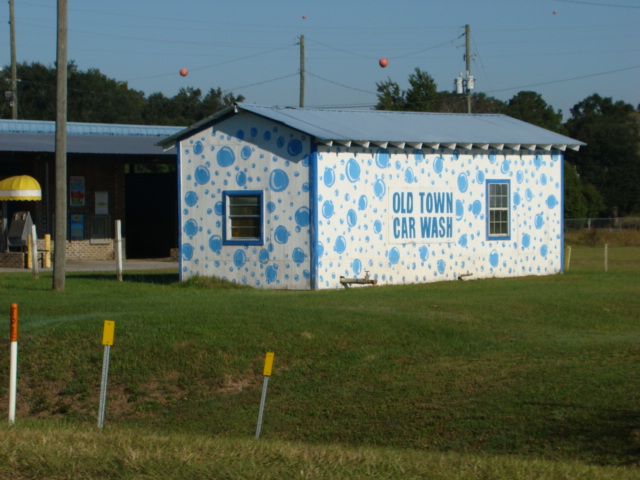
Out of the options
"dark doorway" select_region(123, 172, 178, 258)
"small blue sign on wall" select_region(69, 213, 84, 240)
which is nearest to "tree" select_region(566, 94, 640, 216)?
"dark doorway" select_region(123, 172, 178, 258)

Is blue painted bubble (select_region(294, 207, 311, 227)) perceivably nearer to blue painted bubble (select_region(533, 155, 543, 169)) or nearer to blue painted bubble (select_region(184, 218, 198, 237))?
blue painted bubble (select_region(184, 218, 198, 237))

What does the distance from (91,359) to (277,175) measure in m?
8.93

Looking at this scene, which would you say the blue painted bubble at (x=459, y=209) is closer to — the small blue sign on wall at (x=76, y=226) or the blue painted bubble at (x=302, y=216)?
the blue painted bubble at (x=302, y=216)

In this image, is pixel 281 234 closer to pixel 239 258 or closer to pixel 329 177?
pixel 239 258

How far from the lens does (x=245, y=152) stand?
22.1 metres

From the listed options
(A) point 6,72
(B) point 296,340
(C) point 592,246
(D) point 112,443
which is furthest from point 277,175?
(A) point 6,72

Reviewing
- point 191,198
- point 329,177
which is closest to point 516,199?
point 329,177

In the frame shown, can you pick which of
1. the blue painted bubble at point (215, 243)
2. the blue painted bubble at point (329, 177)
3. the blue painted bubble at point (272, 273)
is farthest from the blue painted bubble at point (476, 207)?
the blue painted bubble at point (215, 243)

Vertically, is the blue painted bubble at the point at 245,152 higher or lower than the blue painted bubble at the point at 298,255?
higher

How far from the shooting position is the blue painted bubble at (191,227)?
897 inches

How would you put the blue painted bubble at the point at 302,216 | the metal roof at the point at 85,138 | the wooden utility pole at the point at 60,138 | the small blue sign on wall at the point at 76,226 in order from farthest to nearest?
the small blue sign on wall at the point at 76,226
the metal roof at the point at 85,138
the blue painted bubble at the point at 302,216
the wooden utility pole at the point at 60,138

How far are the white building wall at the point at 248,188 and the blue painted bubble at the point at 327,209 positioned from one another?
36 cm

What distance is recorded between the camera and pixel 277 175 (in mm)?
21562

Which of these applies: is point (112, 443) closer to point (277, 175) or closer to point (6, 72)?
point (277, 175)
